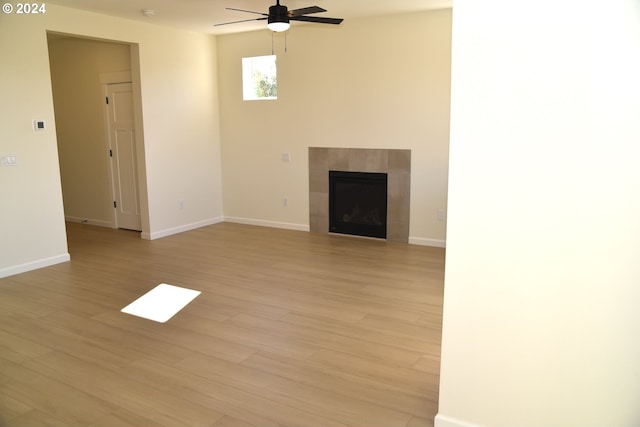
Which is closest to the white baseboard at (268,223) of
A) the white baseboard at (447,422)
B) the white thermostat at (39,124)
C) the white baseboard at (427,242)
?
the white baseboard at (427,242)

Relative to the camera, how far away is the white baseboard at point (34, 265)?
492cm

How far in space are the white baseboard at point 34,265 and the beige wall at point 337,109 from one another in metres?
2.71

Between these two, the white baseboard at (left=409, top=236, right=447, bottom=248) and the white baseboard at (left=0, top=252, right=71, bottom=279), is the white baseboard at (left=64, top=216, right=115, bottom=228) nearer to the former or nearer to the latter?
the white baseboard at (left=0, top=252, right=71, bottom=279)

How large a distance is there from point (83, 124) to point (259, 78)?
2.76 metres

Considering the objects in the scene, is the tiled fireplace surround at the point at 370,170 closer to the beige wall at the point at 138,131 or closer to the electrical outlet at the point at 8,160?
the beige wall at the point at 138,131

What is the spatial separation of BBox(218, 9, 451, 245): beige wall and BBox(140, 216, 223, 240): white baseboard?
0.28 meters

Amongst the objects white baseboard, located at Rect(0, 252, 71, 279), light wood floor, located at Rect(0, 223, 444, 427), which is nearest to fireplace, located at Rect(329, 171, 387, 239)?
light wood floor, located at Rect(0, 223, 444, 427)

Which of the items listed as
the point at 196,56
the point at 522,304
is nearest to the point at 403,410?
the point at 522,304

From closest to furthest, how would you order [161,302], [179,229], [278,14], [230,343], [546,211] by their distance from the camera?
[546,211], [230,343], [161,302], [278,14], [179,229]

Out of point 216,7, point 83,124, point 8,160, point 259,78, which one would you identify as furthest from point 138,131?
point 216,7

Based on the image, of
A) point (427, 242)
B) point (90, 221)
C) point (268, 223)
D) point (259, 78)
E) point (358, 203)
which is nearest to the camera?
point (427, 242)

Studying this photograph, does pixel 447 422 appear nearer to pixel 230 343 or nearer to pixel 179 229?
pixel 230 343

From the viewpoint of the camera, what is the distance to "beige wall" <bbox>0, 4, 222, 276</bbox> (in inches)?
192

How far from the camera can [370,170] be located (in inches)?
248
